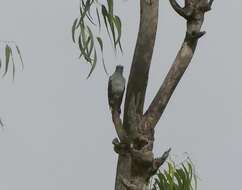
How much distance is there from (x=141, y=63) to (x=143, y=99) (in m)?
0.10

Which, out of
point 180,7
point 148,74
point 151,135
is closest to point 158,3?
point 180,7

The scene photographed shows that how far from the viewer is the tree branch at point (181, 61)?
75.2 inches

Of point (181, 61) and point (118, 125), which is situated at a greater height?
point (181, 61)

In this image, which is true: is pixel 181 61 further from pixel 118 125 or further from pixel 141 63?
pixel 118 125

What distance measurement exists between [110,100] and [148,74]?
0.46ft

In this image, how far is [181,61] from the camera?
1.96 metres

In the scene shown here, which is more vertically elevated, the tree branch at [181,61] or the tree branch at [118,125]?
the tree branch at [181,61]

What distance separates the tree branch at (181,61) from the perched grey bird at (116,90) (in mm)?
94

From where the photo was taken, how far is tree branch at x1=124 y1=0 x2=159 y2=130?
190 cm

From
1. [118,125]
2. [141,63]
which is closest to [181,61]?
[141,63]

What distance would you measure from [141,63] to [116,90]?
0.11m

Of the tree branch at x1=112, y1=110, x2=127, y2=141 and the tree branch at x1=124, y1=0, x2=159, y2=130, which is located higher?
the tree branch at x1=124, y1=0, x2=159, y2=130

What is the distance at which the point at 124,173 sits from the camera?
6.23 ft

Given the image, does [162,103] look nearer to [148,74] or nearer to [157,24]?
[148,74]
